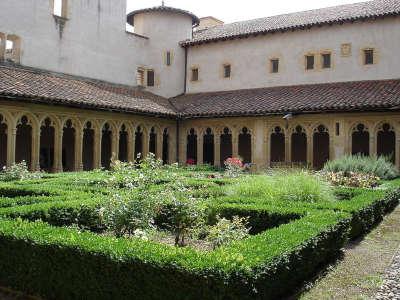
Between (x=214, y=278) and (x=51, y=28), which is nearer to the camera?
(x=214, y=278)

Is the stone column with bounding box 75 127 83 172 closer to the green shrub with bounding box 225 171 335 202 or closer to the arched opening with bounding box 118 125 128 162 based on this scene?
the arched opening with bounding box 118 125 128 162

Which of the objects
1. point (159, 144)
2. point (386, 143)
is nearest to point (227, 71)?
point (159, 144)

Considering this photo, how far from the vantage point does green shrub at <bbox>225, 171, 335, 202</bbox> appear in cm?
944

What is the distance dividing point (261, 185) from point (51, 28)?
14217mm

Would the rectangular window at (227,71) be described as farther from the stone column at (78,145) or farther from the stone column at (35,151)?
the stone column at (35,151)

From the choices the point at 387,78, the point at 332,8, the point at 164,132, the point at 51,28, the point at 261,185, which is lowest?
the point at 261,185

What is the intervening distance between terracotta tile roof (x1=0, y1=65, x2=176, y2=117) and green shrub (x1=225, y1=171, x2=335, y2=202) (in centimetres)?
881

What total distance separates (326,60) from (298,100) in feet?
11.1

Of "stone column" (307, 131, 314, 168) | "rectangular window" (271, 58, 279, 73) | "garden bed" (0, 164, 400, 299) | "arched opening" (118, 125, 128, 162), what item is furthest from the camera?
"arched opening" (118, 125, 128, 162)

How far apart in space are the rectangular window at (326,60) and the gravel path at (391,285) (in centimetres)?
1670

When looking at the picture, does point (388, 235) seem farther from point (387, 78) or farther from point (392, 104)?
point (387, 78)

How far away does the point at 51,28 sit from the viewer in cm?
2036

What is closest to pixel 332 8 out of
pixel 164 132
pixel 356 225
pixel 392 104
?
pixel 392 104

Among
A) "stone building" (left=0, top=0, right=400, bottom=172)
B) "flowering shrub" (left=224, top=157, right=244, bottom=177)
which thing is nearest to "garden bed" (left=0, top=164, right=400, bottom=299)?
"flowering shrub" (left=224, top=157, right=244, bottom=177)
